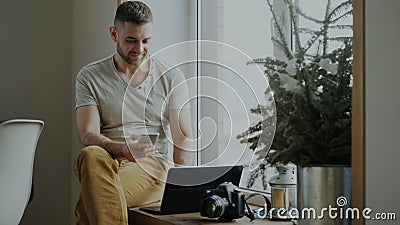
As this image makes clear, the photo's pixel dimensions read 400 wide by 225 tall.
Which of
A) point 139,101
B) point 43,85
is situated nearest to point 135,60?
point 139,101

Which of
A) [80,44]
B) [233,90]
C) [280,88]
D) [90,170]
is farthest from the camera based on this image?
[80,44]

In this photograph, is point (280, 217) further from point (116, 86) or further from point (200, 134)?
point (116, 86)

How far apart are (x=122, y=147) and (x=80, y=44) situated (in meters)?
1.08

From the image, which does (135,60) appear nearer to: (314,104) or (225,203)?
(225,203)

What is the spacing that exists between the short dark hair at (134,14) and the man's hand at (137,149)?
559 mm

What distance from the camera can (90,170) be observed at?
2.54 meters

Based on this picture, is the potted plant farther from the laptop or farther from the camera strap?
the laptop

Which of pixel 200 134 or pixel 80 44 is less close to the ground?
pixel 80 44

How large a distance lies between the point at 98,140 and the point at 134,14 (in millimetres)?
627

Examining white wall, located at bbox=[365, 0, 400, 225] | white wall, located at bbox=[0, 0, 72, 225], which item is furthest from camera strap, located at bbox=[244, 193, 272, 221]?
white wall, located at bbox=[0, 0, 72, 225]

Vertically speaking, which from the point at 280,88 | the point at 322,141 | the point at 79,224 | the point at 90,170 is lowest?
the point at 79,224

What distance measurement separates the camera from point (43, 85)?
366 cm

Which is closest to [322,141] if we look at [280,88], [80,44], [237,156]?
[280,88]

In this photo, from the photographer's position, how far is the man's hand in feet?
9.25
